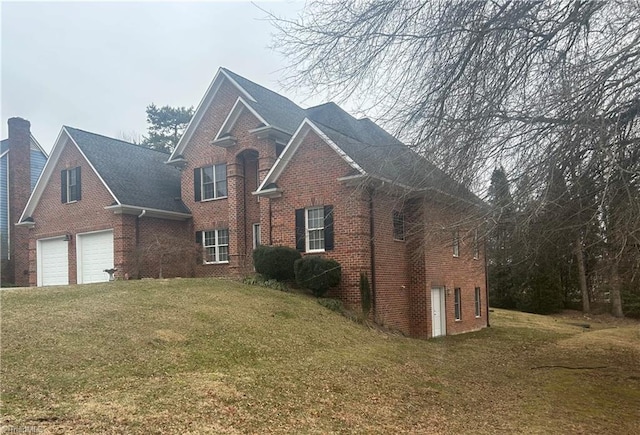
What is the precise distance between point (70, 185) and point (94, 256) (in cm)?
361

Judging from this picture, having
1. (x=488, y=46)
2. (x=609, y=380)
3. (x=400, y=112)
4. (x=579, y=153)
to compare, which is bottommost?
(x=609, y=380)

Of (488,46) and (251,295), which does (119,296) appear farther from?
(488,46)

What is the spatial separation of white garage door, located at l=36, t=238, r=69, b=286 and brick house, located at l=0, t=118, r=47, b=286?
401cm

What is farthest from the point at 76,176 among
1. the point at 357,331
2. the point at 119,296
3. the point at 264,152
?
the point at 357,331

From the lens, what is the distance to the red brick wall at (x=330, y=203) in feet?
52.5

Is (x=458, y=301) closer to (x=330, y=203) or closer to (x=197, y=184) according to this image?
(x=330, y=203)

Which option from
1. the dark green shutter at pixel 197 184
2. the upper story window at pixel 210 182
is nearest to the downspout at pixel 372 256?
the upper story window at pixel 210 182

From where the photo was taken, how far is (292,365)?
981 centimetres

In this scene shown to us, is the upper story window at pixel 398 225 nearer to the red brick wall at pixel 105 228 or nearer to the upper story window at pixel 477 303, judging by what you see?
the upper story window at pixel 477 303

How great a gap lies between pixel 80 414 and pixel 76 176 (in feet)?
60.9

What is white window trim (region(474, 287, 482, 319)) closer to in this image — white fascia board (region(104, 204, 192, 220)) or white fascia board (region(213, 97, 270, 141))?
white fascia board (region(213, 97, 270, 141))

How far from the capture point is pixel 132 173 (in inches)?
894

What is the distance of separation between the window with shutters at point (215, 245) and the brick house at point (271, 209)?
5cm

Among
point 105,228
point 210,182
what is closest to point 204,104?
point 210,182
